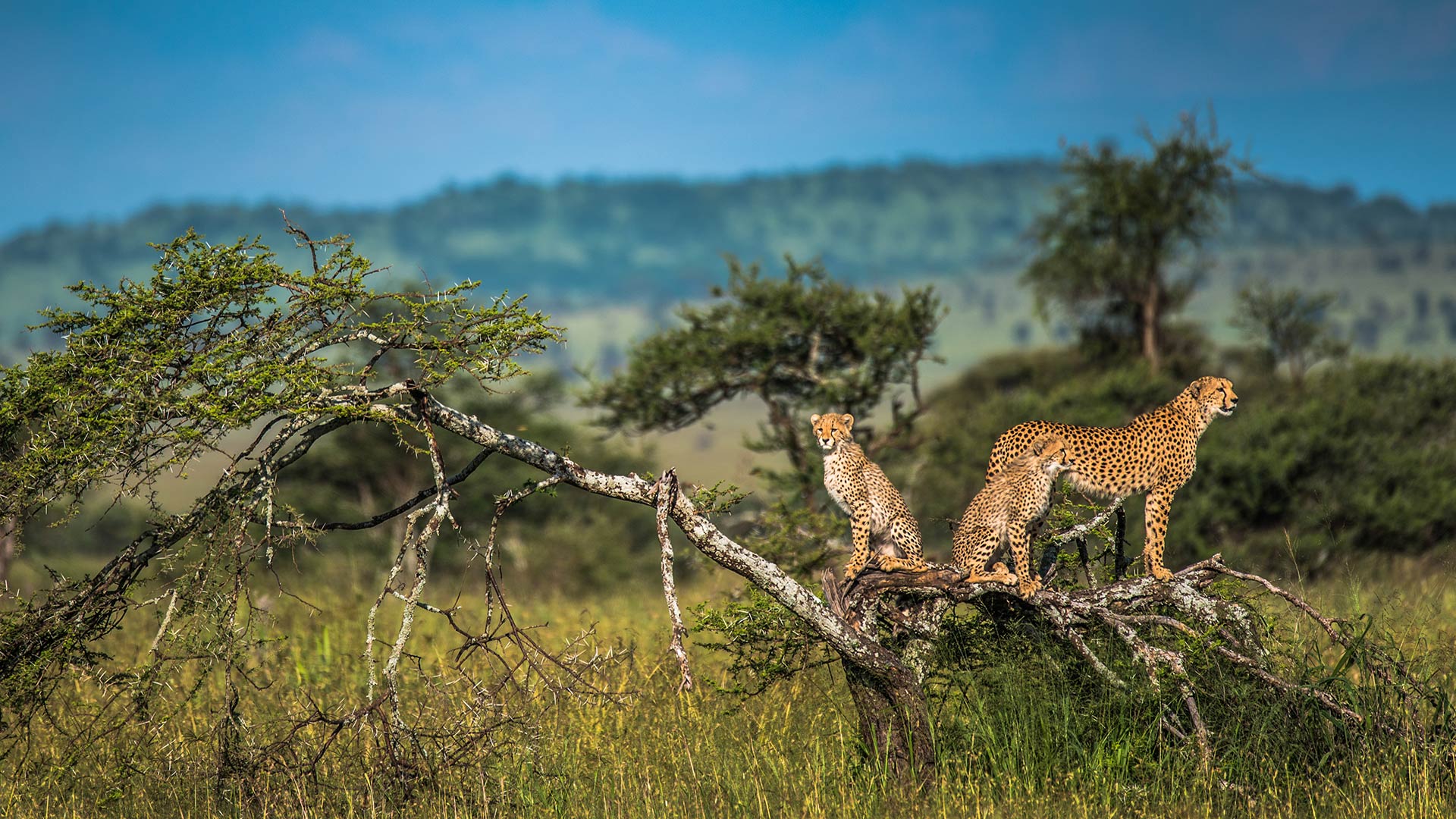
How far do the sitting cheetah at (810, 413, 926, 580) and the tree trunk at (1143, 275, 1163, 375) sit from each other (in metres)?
19.3

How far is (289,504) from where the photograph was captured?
534 cm

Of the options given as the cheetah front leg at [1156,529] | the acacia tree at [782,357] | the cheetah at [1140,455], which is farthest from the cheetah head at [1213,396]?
the acacia tree at [782,357]

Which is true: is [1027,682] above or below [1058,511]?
below

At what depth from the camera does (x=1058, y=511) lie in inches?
265

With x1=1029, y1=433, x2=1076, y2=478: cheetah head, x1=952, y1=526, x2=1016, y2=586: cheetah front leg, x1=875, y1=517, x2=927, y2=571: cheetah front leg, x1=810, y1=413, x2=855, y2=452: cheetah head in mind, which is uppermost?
x1=1029, y1=433, x2=1076, y2=478: cheetah head

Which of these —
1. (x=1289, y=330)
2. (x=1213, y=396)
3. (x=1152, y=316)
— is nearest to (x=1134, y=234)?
(x=1152, y=316)

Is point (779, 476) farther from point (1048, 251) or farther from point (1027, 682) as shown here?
point (1048, 251)

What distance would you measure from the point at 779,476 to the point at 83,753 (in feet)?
31.2

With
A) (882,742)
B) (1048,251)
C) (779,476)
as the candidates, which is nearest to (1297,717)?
(882,742)

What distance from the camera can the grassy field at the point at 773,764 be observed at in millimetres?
5594

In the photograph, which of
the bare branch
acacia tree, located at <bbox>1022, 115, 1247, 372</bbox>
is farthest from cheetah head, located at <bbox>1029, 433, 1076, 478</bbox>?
acacia tree, located at <bbox>1022, 115, 1247, 372</bbox>

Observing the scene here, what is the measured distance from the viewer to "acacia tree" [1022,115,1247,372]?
82.1ft

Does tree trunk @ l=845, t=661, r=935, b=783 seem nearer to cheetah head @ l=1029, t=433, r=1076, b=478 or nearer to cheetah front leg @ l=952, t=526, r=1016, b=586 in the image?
cheetah front leg @ l=952, t=526, r=1016, b=586

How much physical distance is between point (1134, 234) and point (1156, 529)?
2074 cm
